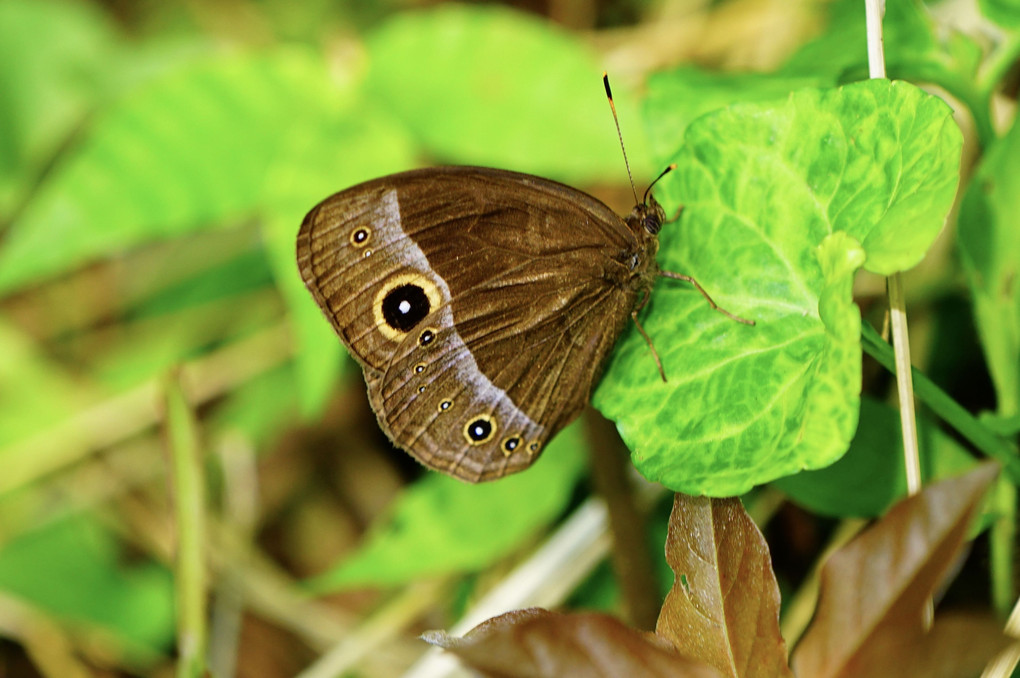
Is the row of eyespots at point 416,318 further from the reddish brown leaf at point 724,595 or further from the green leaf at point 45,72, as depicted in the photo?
the green leaf at point 45,72

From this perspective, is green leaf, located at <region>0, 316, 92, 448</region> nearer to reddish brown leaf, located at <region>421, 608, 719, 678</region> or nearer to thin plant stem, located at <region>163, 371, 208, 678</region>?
thin plant stem, located at <region>163, 371, 208, 678</region>

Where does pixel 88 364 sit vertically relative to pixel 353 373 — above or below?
above

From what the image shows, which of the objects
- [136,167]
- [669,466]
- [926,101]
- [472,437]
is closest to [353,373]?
[136,167]

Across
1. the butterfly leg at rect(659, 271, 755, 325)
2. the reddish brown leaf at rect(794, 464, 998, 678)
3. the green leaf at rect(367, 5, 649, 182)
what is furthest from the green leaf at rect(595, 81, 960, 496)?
the green leaf at rect(367, 5, 649, 182)

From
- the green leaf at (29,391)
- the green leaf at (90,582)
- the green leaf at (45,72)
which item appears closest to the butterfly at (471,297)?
Result: the green leaf at (90,582)

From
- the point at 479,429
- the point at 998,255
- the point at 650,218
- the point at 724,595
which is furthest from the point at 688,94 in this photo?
the point at 724,595

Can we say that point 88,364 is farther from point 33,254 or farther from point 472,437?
point 472,437
